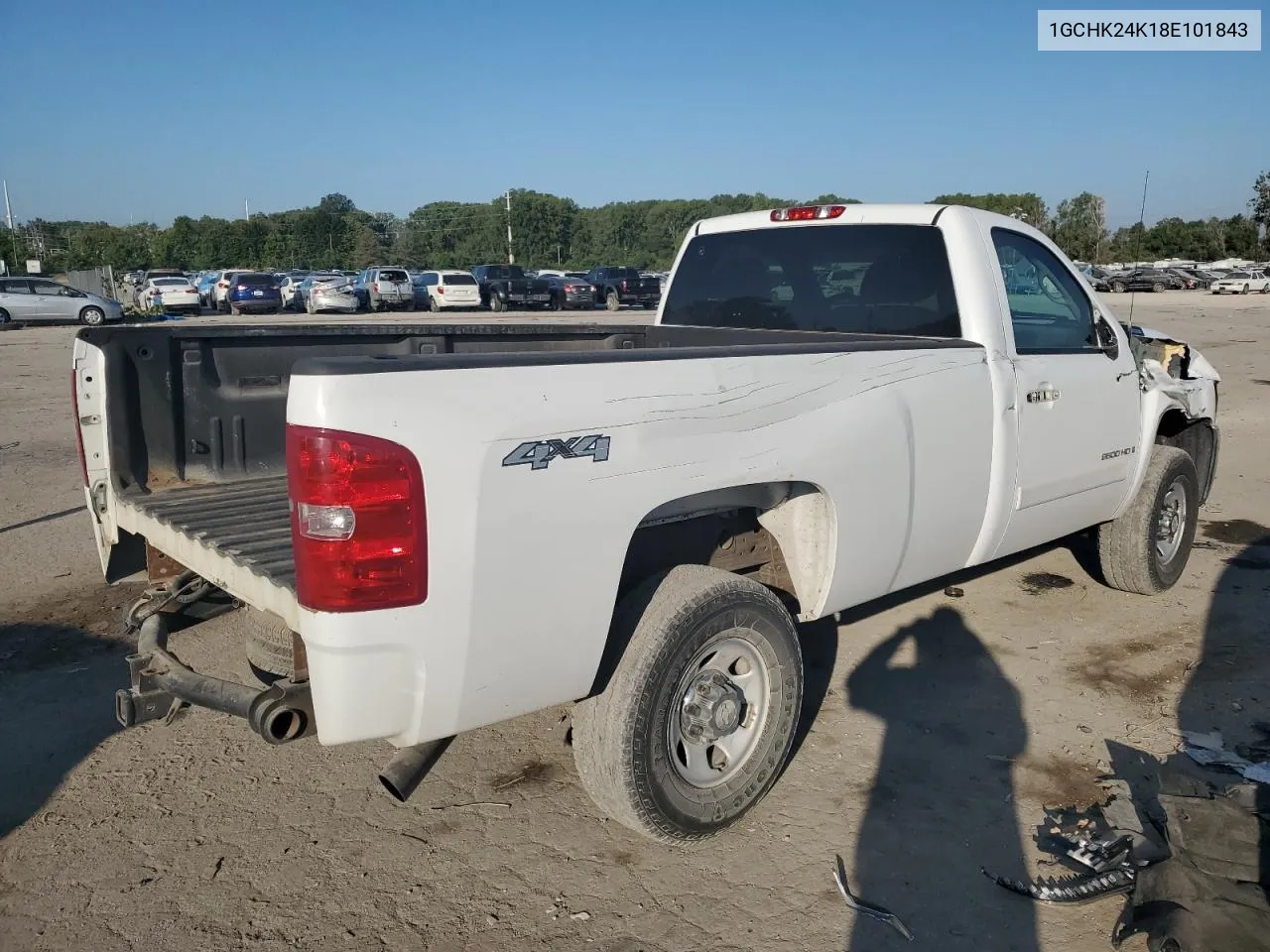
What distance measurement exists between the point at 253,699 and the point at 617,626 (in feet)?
3.50

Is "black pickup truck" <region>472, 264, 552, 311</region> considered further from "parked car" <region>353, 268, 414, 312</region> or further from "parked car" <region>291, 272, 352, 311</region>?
"parked car" <region>291, 272, 352, 311</region>

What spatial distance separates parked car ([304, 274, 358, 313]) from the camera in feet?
118

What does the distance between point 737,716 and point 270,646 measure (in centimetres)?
157

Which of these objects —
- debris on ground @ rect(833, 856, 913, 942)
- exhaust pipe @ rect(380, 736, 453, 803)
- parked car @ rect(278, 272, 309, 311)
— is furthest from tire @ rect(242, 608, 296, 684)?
parked car @ rect(278, 272, 309, 311)

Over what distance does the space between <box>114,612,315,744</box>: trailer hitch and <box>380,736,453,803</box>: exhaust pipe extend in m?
0.27

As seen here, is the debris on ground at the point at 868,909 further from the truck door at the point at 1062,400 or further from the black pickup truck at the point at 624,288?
the black pickup truck at the point at 624,288

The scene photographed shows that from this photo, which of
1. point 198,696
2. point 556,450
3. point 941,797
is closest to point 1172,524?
point 941,797

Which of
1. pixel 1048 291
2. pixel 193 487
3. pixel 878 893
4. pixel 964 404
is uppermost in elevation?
pixel 1048 291

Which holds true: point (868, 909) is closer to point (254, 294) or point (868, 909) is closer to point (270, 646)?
point (270, 646)

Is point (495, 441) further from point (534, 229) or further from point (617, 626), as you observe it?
point (534, 229)

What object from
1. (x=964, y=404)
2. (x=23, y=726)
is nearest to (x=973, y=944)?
(x=964, y=404)

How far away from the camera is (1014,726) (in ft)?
14.0

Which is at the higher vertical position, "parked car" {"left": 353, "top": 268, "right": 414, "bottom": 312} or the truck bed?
"parked car" {"left": 353, "top": 268, "right": 414, "bottom": 312}

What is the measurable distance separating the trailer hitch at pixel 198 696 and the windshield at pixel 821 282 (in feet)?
10.1
